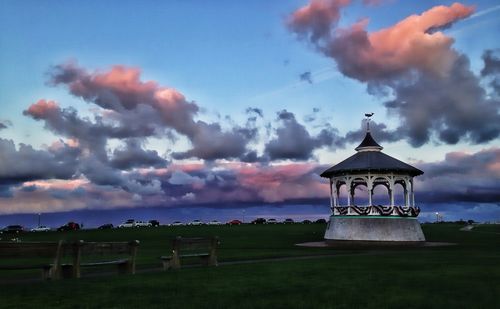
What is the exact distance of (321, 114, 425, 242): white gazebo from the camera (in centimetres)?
3934

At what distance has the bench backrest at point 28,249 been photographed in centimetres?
1456

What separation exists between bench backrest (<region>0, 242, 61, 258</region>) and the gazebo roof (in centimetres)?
2777

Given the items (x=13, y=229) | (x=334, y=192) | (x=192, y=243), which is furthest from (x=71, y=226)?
(x=192, y=243)

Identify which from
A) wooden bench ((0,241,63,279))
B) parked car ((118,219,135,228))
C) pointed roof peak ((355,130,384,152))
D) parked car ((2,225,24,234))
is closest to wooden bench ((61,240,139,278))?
wooden bench ((0,241,63,279))

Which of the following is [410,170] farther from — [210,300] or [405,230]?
[210,300]

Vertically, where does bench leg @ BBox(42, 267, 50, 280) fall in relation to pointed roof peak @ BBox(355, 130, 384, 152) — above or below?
below

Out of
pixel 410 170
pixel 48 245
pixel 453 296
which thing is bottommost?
pixel 453 296

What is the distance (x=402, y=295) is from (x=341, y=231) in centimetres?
2811

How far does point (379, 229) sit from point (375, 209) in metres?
1.51

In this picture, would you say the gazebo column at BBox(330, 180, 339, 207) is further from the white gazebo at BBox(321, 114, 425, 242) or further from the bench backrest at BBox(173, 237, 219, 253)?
the bench backrest at BBox(173, 237, 219, 253)

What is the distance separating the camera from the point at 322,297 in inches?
485

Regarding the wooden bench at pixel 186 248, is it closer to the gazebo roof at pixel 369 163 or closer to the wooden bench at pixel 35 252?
the wooden bench at pixel 35 252

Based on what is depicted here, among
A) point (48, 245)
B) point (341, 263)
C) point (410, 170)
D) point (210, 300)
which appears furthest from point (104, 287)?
point (410, 170)

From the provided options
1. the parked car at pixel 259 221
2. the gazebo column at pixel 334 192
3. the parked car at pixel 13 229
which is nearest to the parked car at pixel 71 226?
the parked car at pixel 13 229
